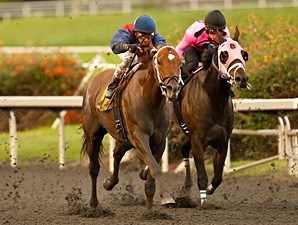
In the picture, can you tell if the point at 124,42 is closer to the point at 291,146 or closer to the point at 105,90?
the point at 105,90

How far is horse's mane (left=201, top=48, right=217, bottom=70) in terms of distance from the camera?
9472 mm

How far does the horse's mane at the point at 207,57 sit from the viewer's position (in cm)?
947

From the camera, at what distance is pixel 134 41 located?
364 inches

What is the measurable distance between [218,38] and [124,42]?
0.87 meters

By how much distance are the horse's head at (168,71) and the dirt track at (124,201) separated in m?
1.06

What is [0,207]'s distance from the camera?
981 cm

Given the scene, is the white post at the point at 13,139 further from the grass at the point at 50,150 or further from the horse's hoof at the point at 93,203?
the horse's hoof at the point at 93,203

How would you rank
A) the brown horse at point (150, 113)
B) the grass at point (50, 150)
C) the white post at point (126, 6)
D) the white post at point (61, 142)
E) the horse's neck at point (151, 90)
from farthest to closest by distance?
the white post at point (126, 6)
the white post at point (61, 142)
the grass at point (50, 150)
the horse's neck at point (151, 90)
the brown horse at point (150, 113)

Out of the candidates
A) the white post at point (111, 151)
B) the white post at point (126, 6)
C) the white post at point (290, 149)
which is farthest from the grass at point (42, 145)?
the white post at point (126, 6)

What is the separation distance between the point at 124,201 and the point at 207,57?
170cm

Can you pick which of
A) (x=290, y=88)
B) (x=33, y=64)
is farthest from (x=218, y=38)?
(x=33, y=64)

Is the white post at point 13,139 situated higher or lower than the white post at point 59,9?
higher

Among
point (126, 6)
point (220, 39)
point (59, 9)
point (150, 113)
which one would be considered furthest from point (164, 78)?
point (59, 9)

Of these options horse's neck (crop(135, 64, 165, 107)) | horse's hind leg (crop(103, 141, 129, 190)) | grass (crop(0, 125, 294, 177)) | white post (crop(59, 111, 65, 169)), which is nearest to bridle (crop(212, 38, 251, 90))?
horse's neck (crop(135, 64, 165, 107))
